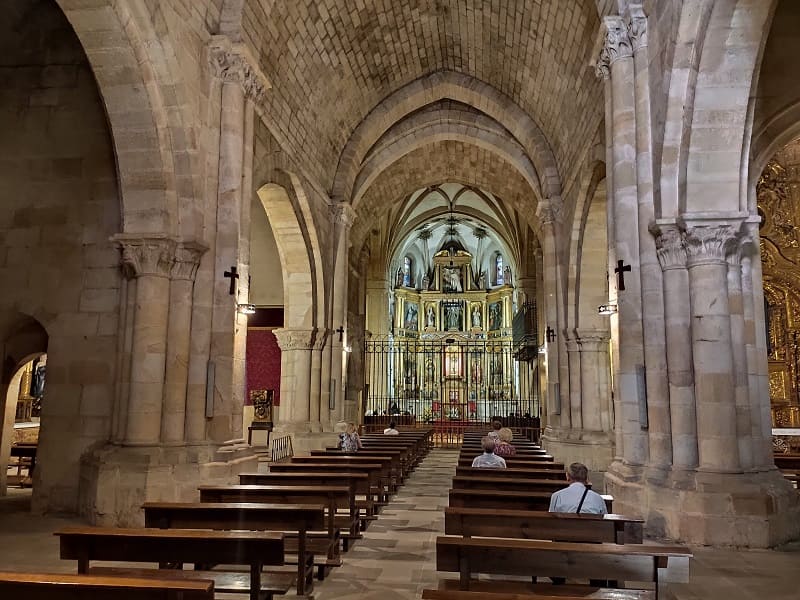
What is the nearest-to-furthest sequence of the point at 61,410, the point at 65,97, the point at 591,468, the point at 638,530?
1. the point at 638,530
2. the point at 61,410
3. the point at 65,97
4. the point at 591,468

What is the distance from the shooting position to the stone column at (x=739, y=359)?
7.22 m

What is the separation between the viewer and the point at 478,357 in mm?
36938

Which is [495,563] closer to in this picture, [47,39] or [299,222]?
[47,39]

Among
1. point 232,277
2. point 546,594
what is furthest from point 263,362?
point 546,594

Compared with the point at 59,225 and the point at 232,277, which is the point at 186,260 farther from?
the point at 59,225

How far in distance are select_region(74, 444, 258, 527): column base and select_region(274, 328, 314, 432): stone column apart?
7.73 meters

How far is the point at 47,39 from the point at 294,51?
445cm

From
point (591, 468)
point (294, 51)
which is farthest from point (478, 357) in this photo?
point (294, 51)

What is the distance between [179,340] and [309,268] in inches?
307

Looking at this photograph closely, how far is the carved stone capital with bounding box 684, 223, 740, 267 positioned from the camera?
7.34 metres

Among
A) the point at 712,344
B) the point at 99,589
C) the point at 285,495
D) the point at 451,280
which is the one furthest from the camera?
the point at 451,280

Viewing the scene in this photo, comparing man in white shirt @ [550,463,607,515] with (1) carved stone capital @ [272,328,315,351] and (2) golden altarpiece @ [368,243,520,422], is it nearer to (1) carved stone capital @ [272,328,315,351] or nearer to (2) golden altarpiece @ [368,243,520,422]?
(1) carved stone capital @ [272,328,315,351]

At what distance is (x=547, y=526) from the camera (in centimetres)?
484

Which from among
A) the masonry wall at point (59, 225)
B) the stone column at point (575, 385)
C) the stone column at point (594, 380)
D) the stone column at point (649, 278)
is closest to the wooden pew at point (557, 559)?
the stone column at point (649, 278)
